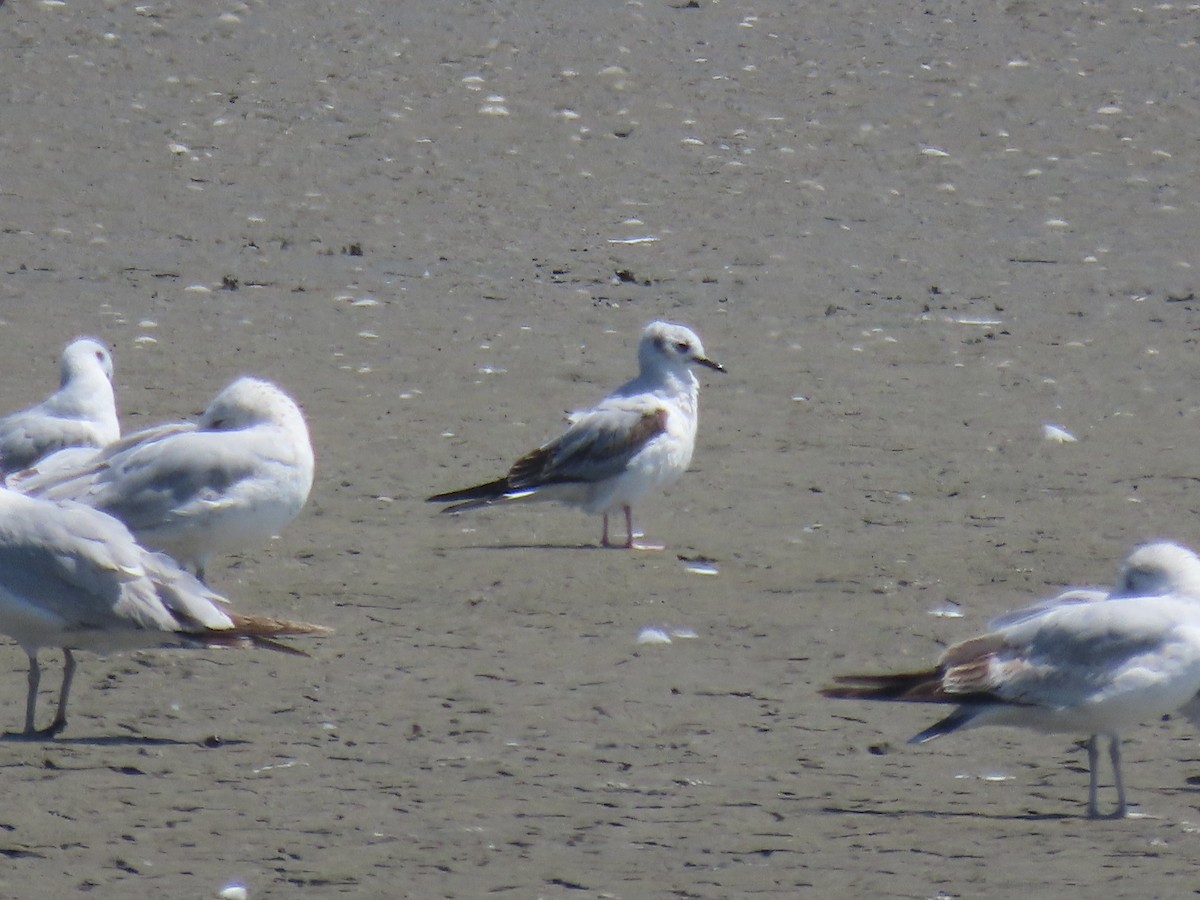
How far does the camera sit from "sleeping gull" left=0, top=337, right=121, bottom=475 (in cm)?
858

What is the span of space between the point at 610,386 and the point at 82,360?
2.84 m

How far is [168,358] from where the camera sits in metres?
11.2

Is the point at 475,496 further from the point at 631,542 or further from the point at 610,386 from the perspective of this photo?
the point at 610,386

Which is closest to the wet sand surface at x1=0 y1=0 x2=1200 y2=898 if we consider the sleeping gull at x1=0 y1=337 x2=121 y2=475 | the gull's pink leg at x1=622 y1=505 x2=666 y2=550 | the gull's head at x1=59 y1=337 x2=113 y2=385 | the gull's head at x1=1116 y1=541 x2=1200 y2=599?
the gull's pink leg at x1=622 y1=505 x2=666 y2=550

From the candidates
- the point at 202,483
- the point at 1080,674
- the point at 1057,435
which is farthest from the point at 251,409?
the point at 1057,435

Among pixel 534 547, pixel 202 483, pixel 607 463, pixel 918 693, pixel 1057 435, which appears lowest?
pixel 534 547

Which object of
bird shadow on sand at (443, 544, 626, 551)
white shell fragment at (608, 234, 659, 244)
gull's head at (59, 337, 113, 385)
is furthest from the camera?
white shell fragment at (608, 234, 659, 244)

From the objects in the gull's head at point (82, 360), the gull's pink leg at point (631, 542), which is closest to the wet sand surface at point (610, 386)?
the gull's pink leg at point (631, 542)

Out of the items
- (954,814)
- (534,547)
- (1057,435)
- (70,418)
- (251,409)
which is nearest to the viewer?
(954,814)

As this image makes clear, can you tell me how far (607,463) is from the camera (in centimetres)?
857

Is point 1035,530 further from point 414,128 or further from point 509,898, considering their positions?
point 414,128

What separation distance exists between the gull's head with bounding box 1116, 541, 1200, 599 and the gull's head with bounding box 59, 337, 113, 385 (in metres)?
4.66

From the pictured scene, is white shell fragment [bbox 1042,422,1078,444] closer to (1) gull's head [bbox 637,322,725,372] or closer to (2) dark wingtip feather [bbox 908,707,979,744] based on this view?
(1) gull's head [bbox 637,322,725,372]

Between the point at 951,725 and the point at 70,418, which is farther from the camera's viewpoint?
the point at 70,418
